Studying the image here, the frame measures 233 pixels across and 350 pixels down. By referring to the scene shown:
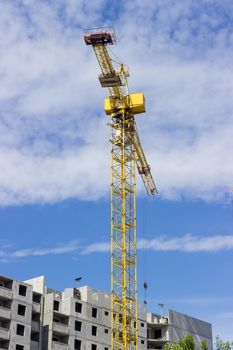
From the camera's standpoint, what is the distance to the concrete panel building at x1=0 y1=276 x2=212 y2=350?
8975 cm

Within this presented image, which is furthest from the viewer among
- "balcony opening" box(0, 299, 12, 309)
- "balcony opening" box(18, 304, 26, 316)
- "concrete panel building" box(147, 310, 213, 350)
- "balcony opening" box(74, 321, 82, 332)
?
"concrete panel building" box(147, 310, 213, 350)

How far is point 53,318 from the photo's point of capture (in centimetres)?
9519

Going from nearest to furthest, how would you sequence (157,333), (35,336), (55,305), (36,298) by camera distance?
(35,336), (36,298), (55,305), (157,333)

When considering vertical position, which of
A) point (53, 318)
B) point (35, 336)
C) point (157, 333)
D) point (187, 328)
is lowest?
point (35, 336)

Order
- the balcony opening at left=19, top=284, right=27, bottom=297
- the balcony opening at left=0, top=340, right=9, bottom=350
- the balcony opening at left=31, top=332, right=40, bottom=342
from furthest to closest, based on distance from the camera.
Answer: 1. the balcony opening at left=31, top=332, right=40, bottom=342
2. the balcony opening at left=19, top=284, right=27, bottom=297
3. the balcony opening at left=0, top=340, right=9, bottom=350

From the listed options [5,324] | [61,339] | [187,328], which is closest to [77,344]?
[61,339]

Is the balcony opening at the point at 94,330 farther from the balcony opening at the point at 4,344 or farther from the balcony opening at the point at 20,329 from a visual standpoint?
the balcony opening at the point at 4,344

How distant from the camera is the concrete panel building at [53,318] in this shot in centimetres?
8975

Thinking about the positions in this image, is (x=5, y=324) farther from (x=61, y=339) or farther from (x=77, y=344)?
(x=77, y=344)

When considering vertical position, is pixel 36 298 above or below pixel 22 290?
above

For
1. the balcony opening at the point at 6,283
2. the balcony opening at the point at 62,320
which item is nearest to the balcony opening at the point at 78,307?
the balcony opening at the point at 62,320

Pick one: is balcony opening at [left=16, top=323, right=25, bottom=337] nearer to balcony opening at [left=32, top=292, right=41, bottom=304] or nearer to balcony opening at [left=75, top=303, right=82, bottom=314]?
balcony opening at [left=32, top=292, right=41, bottom=304]

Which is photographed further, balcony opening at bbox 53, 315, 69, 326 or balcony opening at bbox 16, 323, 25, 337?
balcony opening at bbox 53, 315, 69, 326

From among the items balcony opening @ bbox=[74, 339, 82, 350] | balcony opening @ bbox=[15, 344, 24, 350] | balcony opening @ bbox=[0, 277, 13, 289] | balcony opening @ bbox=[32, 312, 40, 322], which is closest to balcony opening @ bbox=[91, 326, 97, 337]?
balcony opening @ bbox=[74, 339, 82, 350]
